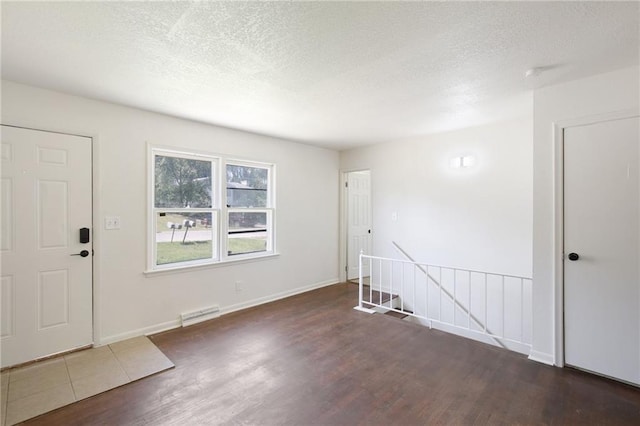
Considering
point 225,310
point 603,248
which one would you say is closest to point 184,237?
point 225,310

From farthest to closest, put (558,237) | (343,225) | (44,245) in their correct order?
(343,225) → (44,245) → (558,237)

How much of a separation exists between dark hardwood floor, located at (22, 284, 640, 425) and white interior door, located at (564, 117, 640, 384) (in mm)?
240

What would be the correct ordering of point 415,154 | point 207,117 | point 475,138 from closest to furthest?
point 207,117 < point 475,138 < point 415,154

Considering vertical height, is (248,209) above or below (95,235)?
above

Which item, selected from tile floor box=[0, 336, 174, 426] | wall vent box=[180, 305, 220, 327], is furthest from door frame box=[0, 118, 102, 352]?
wall vent box=[180, 305, 220, 327]

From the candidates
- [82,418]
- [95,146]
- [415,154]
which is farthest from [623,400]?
[95,146]

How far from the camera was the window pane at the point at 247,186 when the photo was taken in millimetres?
3996

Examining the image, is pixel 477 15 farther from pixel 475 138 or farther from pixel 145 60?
pixel 475 138

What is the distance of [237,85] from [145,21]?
889mm

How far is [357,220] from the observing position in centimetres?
569

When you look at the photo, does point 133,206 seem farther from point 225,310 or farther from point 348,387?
point 348,387

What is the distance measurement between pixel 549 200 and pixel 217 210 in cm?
356

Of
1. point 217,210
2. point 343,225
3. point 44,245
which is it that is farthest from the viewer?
point 343,225

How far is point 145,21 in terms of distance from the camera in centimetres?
167
